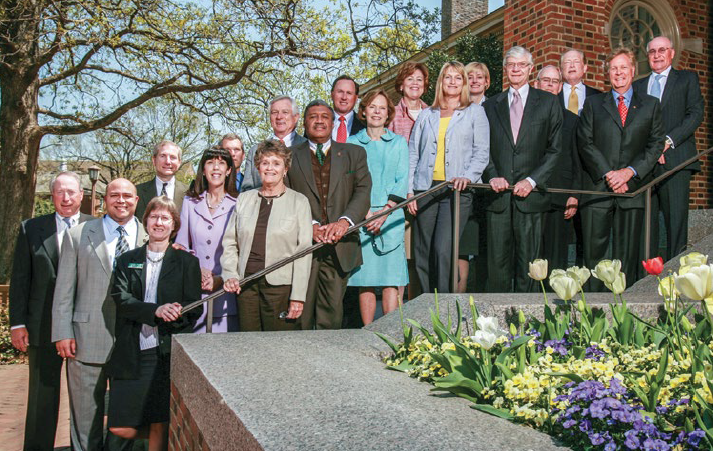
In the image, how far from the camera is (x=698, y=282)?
7.29 ft

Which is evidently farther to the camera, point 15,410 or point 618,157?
point 15,410

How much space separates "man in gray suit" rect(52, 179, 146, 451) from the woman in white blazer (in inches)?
25.8

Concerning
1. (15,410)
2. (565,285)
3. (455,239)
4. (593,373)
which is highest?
(455,239)

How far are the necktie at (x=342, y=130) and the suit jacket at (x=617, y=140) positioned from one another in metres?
1.88

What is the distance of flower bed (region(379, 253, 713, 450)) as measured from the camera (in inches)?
72.1

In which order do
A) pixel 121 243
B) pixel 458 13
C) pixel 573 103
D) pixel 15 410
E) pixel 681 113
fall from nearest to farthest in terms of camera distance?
pixel 121 243, pixel 681 113, pixel 573 103, pixel 15 410, pixel 458 13

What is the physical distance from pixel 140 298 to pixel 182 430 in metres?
0.94

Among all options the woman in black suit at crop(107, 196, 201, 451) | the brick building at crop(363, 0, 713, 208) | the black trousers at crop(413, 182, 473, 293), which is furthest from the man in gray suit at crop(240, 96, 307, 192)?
the brick building at crop(363, 0, 713, 208)

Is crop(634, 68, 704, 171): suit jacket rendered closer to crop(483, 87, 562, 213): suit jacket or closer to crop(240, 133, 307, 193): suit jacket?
crop(483, 87, 562, 213): suit jacket

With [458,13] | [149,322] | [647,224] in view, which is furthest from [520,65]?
[458,13]

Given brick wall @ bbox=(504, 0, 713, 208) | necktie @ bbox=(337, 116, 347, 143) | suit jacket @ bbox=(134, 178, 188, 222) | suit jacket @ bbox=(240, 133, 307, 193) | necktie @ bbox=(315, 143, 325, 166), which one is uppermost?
brick wall @ bbox=(504, 0, 713, 208)

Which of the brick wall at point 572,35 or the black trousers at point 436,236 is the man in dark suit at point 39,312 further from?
the brick wall at point 572,35

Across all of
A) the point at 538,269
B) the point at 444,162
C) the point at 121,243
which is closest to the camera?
the point at 538,269

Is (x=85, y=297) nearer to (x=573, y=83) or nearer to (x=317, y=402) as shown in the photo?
(x=317, y=402)
